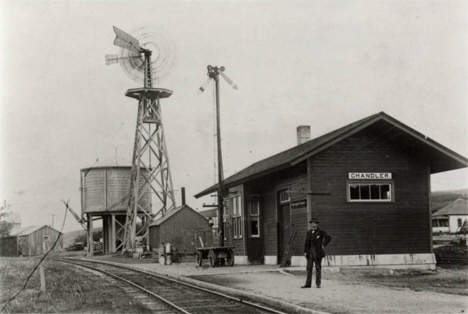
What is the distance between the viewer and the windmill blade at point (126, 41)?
141 feet

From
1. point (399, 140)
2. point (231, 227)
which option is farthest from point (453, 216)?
point (399, 140)

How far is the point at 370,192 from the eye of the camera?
20.6 m

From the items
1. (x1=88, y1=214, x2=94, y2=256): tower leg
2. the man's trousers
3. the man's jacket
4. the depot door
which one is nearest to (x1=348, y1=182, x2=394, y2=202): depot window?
the depot door

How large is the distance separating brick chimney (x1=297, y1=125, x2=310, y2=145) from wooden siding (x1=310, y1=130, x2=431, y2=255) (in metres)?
8.31

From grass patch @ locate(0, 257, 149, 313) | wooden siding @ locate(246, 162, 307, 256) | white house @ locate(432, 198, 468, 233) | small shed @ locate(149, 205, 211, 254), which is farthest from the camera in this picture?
white house @ locate(432, 198, 468, 233)

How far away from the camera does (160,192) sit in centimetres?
4616

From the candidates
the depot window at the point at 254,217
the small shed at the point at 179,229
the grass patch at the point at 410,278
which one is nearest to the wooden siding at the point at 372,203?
the grass patch at the point at 410,278

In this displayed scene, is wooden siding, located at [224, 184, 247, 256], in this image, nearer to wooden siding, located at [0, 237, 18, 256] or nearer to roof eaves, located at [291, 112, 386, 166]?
roof eaves, located at [291, 112, 386, 166]

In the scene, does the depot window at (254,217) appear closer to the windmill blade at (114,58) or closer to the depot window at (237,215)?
the depot window at (237,215)

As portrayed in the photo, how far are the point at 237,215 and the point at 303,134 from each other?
5.35 metres

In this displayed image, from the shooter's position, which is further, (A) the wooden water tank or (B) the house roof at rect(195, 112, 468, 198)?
(A) the wooden water tank

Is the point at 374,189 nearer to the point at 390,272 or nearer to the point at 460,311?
the point at 390,272

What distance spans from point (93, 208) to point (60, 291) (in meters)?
35.2

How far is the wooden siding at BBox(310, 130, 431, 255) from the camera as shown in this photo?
20141mm
